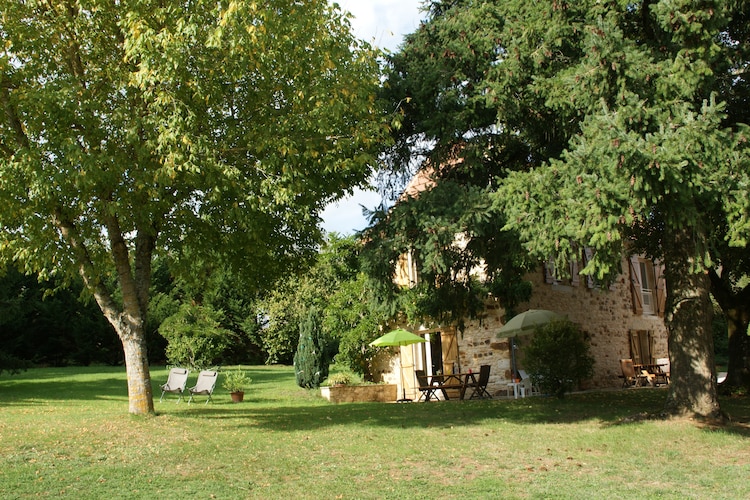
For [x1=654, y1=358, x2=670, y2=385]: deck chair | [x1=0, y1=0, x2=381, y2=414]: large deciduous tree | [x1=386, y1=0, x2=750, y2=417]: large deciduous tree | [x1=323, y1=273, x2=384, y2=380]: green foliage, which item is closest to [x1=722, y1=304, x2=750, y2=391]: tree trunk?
[x1=654, y1=358, x2=670, y2=385]: deck chair

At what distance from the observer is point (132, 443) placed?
7.97 metres

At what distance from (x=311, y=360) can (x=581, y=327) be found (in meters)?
7.94

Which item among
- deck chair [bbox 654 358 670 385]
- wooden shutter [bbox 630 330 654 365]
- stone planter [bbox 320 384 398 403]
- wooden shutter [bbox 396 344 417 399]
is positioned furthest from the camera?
wooden shutter [bbox 630 330 654 365]

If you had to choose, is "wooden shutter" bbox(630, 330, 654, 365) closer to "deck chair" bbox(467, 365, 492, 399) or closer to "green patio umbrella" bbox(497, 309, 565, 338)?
"deck chair" bbox(467, 365, 492, 399)

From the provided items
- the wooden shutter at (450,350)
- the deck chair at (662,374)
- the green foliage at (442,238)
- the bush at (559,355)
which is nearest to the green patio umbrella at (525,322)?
the bush at (559,355)

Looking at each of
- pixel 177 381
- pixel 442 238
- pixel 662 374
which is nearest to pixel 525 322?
pixel 442 238

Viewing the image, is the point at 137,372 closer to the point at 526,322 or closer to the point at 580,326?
the point at 526,322

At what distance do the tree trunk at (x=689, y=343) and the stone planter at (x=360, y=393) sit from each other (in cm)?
820

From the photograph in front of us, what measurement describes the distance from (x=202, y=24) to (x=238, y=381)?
9264 mm

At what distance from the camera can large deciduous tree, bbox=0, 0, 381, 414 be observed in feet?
28.0

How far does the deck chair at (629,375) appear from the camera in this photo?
18.6 metres

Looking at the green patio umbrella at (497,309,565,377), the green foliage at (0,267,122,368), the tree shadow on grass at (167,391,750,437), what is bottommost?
the tree shadow on grass at (167,391,750,437)

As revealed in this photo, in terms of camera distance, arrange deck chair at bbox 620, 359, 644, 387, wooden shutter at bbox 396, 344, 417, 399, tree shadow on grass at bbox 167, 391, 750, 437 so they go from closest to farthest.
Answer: tree shadow on grass at bbox 167, 391, 750, 437, wooden shutter at bbox 396, 344, 417, 399, deck chair at bbox 620, 359, 644, 387

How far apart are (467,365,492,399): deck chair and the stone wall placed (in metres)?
0.50
